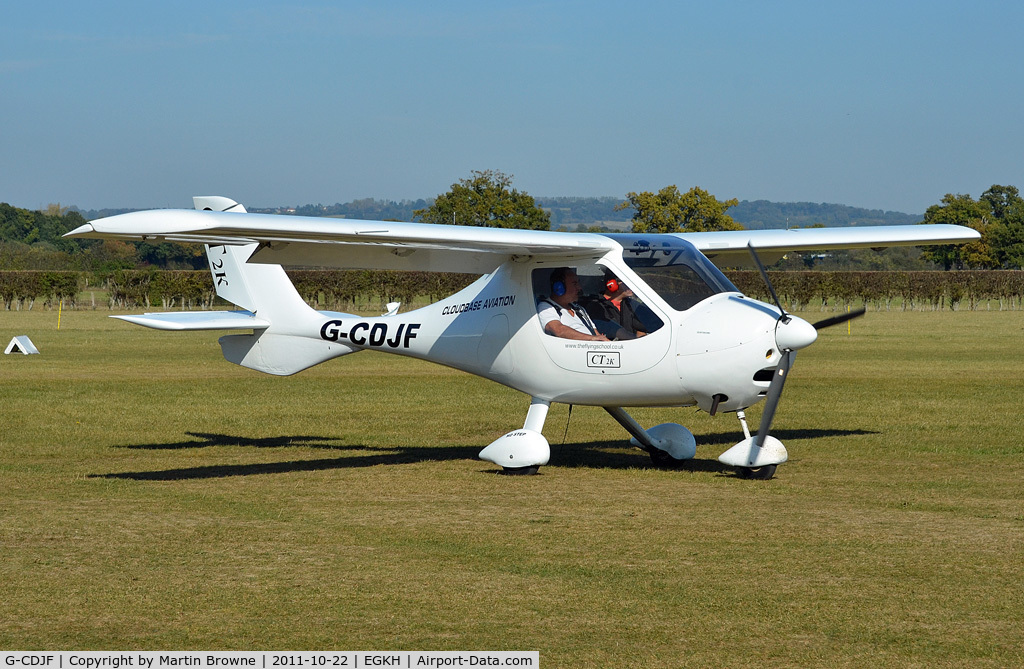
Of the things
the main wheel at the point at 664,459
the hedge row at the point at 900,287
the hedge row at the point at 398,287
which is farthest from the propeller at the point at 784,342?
the hedge row at the point at 900,287

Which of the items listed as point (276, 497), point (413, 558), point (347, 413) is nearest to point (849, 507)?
point (413, 558)

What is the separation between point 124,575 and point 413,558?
1955 mm

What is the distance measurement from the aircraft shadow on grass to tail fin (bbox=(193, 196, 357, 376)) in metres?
1.21

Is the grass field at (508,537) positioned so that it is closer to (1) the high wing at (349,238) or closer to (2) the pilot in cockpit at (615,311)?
(2) the pilot in cockpit at (615,311)

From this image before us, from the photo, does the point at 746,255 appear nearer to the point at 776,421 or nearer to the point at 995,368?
the point at 776,421

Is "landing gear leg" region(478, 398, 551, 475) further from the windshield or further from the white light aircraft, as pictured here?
the windshield

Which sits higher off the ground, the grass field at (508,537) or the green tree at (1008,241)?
the green tree at (1008,241)

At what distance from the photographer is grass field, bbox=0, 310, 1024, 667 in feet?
21.3

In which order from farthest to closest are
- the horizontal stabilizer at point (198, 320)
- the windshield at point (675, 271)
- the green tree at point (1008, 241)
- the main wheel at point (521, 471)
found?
the green tree at point (1008, 241) → the horizontal stabilizer at point (198, 320) → the main wheel at point (521, 471) → the windshield at point (675, 271)

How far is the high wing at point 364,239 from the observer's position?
33.6 ft

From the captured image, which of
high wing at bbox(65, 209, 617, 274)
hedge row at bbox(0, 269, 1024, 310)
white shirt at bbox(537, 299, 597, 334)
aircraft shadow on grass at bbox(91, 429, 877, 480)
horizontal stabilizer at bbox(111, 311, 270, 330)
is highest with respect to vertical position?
high wing at bbox(65, 209, 617, 274)

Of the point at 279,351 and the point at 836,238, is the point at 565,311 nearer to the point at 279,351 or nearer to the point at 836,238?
the point at 279,351

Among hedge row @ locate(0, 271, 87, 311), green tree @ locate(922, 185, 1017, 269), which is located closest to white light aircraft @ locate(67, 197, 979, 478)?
hedge row @ locate(0, 271, 87, 311)

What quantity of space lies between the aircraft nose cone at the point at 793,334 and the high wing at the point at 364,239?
2048 millimetres
